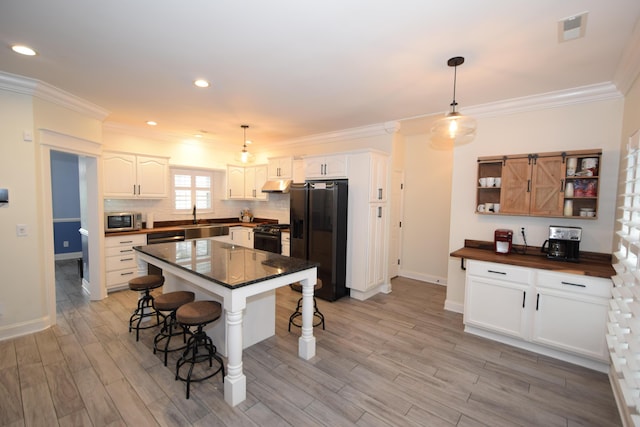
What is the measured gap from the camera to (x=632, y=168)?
6.92 ft

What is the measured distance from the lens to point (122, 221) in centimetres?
458

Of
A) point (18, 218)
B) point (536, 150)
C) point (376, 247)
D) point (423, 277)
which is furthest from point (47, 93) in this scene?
point (423, 277)

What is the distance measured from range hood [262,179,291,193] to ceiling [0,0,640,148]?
2.01m

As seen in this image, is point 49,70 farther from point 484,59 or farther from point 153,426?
point 484,59

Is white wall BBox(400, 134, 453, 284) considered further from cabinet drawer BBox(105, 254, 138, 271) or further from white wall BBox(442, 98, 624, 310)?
cabinet drawer BBox(105, 254, 138, 271)

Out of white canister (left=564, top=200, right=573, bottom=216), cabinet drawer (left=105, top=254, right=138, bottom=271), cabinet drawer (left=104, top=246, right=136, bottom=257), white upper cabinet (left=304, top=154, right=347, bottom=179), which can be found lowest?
cabinet drawer (left=105, top=254, right=138, bottom=271)

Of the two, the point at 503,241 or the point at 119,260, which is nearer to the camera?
the point at 503,241

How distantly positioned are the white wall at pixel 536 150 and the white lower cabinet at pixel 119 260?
16.1 ft

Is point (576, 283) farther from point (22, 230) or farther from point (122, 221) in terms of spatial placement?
point (122, 221)

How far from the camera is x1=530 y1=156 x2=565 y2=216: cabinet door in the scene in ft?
9.83

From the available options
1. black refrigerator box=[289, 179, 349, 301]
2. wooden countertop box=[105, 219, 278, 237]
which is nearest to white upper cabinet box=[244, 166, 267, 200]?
wooden countertop box=[105, 219, 278, 237]

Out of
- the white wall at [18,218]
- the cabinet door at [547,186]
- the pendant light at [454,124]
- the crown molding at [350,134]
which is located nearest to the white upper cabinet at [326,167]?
the crown molding at [350,134]

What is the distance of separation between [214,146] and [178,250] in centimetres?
350

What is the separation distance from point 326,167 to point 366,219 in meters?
1.06
